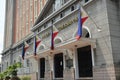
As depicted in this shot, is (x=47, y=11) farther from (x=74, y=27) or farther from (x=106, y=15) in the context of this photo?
(x=106, y=15)

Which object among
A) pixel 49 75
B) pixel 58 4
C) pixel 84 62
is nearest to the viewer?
pixel 84 62

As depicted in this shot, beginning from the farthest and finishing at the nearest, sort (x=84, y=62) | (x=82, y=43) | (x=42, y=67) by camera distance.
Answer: (x=42, y=67), (x=84, y=62), (x=82, y=43)

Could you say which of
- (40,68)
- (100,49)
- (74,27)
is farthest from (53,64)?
(100,49)

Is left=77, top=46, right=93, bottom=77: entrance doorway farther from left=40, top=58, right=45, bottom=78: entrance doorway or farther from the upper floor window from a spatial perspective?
left=40, top=58, right=45, bottom=78: entrance doorway

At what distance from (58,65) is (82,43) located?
5.24 metres

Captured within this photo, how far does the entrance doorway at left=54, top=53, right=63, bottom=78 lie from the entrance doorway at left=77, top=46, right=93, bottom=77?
317 cm

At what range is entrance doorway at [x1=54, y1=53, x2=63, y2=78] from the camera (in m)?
19.1

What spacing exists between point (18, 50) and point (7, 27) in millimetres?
15323

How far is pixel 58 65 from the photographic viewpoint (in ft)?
64.1

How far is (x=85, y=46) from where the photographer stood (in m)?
15.8

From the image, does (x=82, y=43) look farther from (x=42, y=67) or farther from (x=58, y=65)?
(x=42, y=67)

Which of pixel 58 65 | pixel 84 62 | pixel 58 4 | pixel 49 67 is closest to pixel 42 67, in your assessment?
pixel 49 67

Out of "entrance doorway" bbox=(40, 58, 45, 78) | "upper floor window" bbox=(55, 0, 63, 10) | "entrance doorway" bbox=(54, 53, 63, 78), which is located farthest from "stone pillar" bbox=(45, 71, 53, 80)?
"upper floor window" bbox=(55, 0, 63, 10)

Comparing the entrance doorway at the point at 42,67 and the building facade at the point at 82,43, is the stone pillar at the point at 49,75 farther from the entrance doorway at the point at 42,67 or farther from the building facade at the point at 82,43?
the entrance doorway at the point at 42,67
